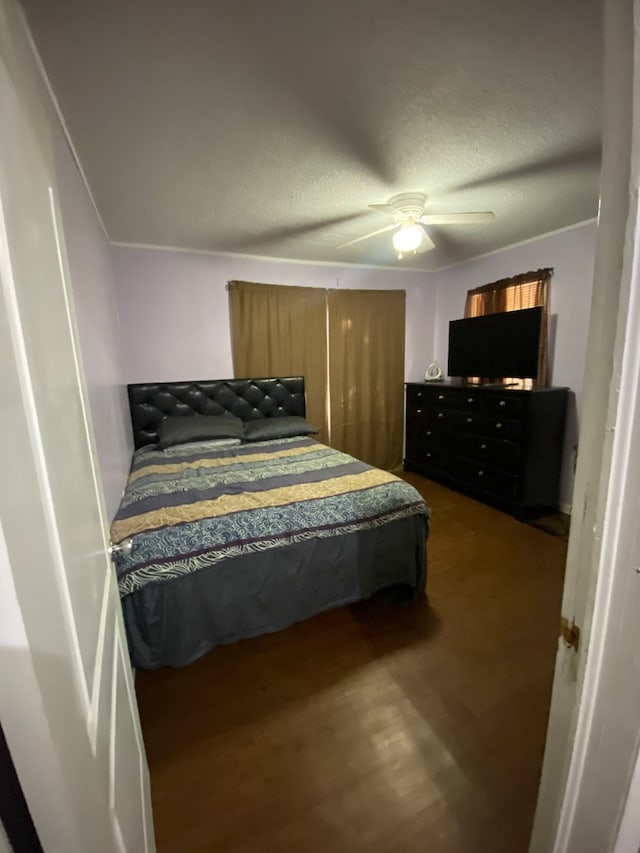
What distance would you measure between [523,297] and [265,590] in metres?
3.41

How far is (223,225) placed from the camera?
270 cm

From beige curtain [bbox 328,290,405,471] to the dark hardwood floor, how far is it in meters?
2.29

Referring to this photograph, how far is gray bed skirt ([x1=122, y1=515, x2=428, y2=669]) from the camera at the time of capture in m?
1.58

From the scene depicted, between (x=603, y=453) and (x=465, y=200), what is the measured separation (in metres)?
2.47

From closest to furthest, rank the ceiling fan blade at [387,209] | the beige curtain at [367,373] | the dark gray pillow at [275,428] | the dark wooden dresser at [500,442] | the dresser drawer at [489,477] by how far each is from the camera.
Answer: the ceiling fan blade at [387,209] < the dark wooden dresser at [500,442] < the dresser drawer at [489,477] < the dark gray pillow at [275,428] < the beige curtain at [367,373]

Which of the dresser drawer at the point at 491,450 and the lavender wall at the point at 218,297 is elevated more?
the lavender wall at the point at 218,297

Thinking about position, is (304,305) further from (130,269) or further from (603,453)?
(603,453)

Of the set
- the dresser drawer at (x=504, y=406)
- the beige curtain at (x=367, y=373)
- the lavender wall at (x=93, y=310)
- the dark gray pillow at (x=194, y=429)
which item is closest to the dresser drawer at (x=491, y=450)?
the dresser drawer at (x=504, y=406)

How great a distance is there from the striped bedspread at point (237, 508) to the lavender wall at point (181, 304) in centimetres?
121

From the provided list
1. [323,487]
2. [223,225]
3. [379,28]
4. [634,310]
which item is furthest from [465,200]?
[634,310]

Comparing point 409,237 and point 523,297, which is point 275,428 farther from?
point 523,297

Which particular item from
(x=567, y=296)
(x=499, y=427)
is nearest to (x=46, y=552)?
(x=499, y=427)

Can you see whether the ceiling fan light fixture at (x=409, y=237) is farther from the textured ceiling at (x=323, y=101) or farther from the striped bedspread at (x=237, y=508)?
the striped bedspread at (x=237, y=508)

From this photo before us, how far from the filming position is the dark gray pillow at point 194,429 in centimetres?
304
